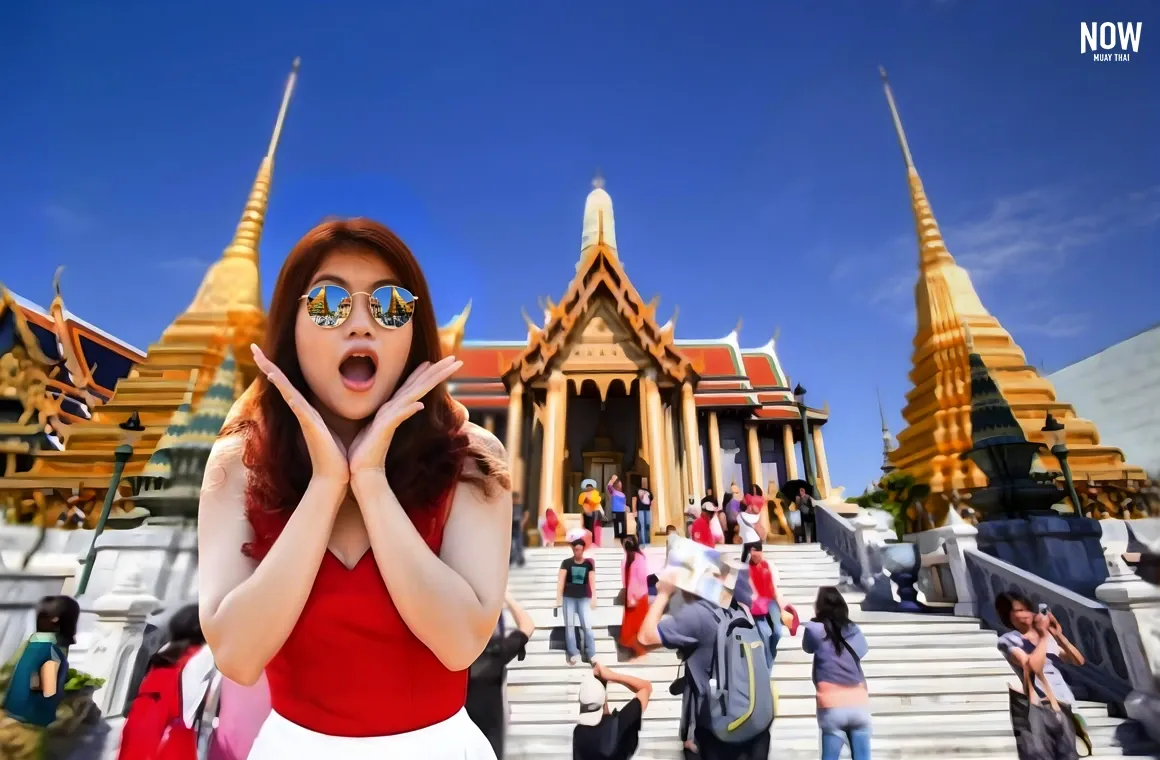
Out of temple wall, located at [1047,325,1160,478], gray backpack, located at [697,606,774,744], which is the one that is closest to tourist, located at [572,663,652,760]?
gray backpack, located at [697,606,774,744]

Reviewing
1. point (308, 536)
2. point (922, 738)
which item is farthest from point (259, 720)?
point (922, 738)

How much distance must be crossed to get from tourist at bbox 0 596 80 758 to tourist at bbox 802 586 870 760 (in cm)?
457

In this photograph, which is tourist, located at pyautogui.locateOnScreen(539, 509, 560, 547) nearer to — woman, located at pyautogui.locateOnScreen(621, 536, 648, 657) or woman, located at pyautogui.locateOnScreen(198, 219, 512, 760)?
woman, located at pyautogui.locateOnScreen(621, 536, 648, 657)

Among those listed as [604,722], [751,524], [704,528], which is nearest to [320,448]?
[604,722]

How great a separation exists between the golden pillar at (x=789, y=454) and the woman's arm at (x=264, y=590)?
14.5 meters

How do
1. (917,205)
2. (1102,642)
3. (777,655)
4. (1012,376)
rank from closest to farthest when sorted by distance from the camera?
(1102,642)
(777,655)
(1012,376)
(917,205)

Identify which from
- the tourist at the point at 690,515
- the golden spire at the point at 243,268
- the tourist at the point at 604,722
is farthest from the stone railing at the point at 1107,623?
the golden spire at the point at 243,268

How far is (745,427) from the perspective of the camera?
14.2 meters

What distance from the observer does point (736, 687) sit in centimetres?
343

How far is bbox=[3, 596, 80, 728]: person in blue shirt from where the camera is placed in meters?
3.60

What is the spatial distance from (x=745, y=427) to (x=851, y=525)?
590 centimetres

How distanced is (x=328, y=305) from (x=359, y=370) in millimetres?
169

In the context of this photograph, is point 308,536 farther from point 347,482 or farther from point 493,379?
point 493,379

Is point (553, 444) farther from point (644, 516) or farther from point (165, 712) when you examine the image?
point (165, 712)
